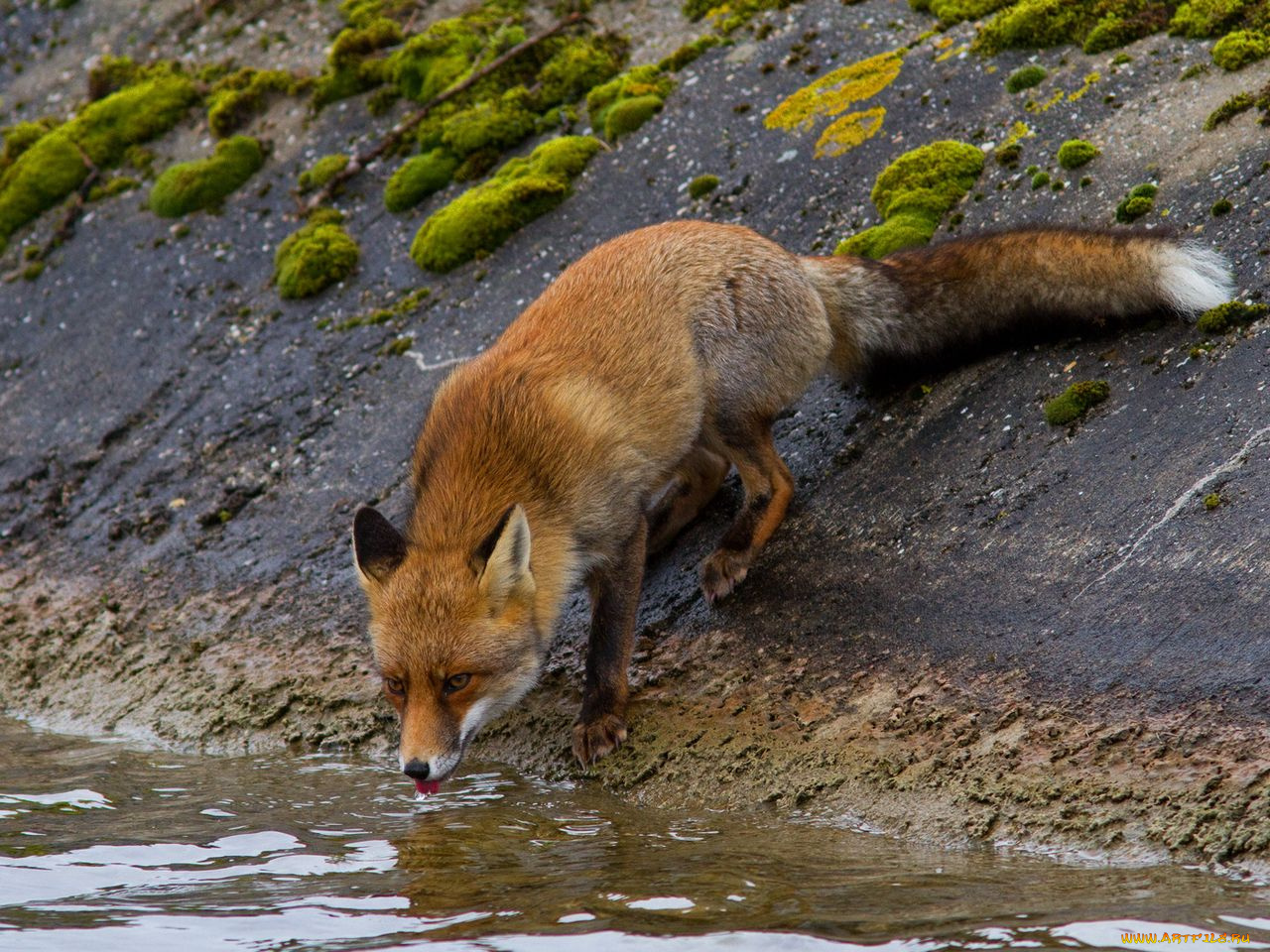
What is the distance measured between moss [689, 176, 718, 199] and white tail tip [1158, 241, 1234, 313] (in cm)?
449

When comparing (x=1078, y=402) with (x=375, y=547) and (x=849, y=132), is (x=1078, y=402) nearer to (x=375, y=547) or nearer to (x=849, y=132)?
(x=375, y=547)

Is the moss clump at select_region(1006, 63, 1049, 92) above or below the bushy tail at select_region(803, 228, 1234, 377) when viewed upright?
above

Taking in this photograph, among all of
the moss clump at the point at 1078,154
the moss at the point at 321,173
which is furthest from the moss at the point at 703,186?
the moss at the point at 321,173

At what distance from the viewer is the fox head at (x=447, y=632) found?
5.89 meters

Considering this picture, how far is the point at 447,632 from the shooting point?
5938mm

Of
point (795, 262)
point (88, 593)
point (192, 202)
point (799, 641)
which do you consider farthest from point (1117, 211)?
point (192, 202)

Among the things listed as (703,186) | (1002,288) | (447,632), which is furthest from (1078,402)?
(703,186)

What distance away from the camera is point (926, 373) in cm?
816

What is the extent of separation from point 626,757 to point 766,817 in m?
1.05

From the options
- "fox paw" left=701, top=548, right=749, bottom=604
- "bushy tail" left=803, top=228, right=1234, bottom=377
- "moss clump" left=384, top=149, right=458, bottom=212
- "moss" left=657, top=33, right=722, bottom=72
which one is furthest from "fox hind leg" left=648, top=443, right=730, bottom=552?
"moss" left=657, top=33, right=722, bottom=72

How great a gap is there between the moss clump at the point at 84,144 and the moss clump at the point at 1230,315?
11.8 m

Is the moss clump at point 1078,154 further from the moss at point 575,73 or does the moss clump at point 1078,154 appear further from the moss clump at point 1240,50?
the moss at point 575,73

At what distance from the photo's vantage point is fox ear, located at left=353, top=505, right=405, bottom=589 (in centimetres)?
628

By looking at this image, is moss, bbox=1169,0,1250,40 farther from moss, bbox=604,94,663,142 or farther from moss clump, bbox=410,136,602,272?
moss clump, bbox=410,136,602,272
